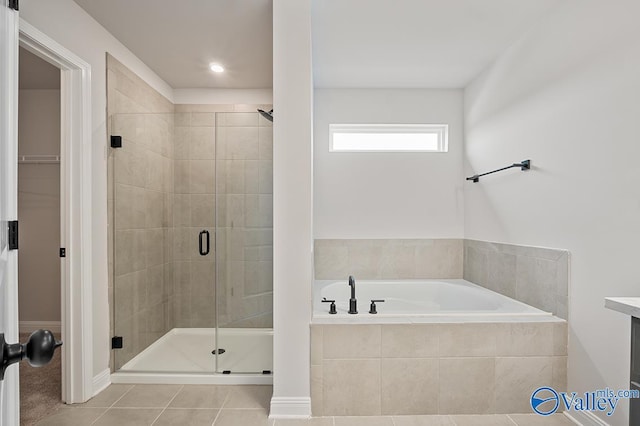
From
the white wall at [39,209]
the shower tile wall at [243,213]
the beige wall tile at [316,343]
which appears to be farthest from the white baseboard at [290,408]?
the white wall at [39,209]

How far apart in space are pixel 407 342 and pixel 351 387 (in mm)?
415

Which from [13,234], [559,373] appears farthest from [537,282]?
[13,234]

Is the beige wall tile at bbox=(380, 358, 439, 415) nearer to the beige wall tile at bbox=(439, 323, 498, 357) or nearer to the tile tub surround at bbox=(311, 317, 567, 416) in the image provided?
the tile tub surround at bbox=(311, 317, 567, 416)

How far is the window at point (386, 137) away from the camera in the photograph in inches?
142

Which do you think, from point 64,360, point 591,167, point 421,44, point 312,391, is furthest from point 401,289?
point 64,360

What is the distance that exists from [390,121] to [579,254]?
2045 mm

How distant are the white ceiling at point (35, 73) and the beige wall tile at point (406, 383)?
3431mm

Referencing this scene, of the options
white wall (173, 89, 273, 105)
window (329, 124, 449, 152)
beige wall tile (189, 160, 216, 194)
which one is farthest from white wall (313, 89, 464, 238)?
beige wall tile (189, 160, 216, 194)

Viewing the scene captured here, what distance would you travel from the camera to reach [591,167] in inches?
77.2

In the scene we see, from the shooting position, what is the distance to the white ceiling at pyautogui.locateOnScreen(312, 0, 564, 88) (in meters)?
2.27

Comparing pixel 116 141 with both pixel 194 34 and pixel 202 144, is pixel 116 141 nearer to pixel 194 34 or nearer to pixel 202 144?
pixel 202 144

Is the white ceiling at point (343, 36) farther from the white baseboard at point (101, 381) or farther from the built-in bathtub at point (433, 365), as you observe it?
the white baseboard at point (101, 381)

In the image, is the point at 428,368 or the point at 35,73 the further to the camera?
the point at 35,73

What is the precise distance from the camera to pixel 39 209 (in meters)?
3.75
